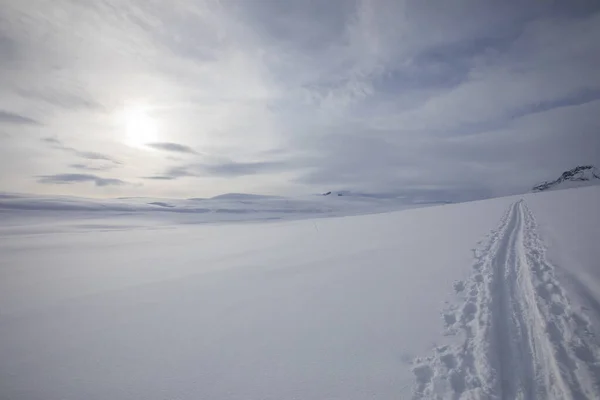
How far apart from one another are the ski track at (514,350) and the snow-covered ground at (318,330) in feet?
0.06

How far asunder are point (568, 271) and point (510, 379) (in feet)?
17.2

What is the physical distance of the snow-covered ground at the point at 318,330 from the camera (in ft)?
10.6

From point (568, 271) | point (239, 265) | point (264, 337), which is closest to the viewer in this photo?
point (264, 337)

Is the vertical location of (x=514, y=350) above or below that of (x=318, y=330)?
above

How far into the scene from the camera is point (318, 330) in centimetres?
448

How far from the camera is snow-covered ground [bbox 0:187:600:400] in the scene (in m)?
3.22

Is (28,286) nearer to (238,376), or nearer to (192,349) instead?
(192,349)

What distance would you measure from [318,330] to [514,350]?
2.76 m

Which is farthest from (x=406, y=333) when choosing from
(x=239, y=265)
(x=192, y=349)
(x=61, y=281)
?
(x=61, y=281)

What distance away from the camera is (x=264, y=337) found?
4367 mm

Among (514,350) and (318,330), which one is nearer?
(514,350)

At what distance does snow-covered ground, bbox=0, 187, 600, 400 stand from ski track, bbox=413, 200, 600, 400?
2cm

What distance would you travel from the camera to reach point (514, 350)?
3.48 meters

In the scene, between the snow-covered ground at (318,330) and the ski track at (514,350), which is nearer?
the ski track at (514,350)
